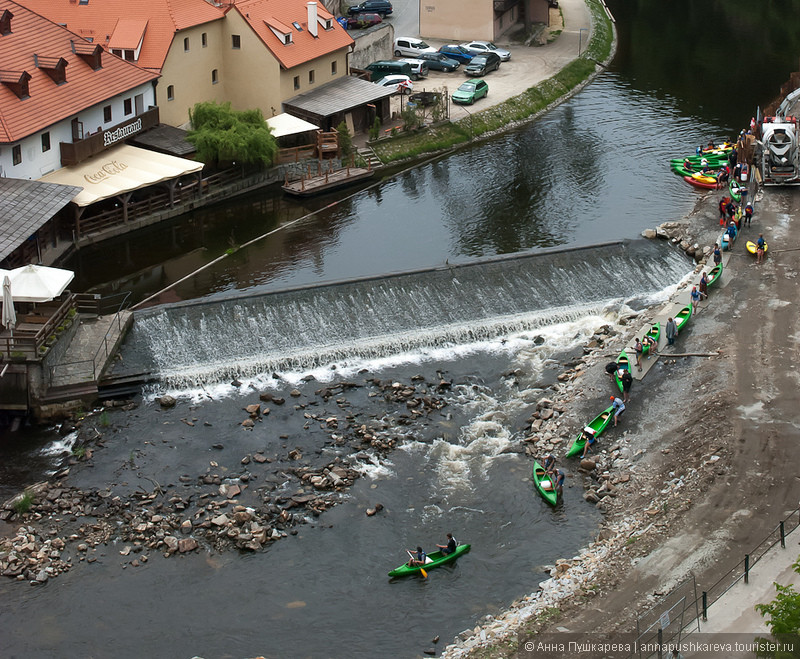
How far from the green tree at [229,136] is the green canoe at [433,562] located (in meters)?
39.0

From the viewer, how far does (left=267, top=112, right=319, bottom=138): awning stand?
255 feet

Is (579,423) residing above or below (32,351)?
below

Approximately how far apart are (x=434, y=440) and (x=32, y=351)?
17823 millimetres

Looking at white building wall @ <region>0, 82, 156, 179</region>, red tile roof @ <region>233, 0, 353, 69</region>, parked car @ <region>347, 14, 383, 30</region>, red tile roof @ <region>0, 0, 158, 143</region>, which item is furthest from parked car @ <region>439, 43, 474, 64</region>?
white building wall @ <region>0, 82, 156, 179</region>

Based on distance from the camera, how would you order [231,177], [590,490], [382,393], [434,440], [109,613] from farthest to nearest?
[231,177] → [382,393] → [434,440] → [590,490] → [109,613]

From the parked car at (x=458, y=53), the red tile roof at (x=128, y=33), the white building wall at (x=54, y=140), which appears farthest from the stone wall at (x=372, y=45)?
the white building wall at (x=54, y=140)

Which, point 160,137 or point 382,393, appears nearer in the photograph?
point 382,393

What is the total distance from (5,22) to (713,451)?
155 ft

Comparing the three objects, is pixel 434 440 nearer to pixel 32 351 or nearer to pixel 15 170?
pixel 32 351

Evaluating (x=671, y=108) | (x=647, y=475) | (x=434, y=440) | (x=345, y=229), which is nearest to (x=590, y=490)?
(x=647, y=475)

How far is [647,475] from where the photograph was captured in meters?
46.1

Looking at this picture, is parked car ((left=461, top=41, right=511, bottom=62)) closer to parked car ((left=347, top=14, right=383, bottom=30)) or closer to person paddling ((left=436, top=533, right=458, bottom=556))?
parked car ((left=347, top=14, right=383, bottom=30))

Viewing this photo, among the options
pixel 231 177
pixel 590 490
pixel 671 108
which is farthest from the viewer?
pixel 671 108

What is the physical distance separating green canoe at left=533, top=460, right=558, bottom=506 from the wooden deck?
111 ft
